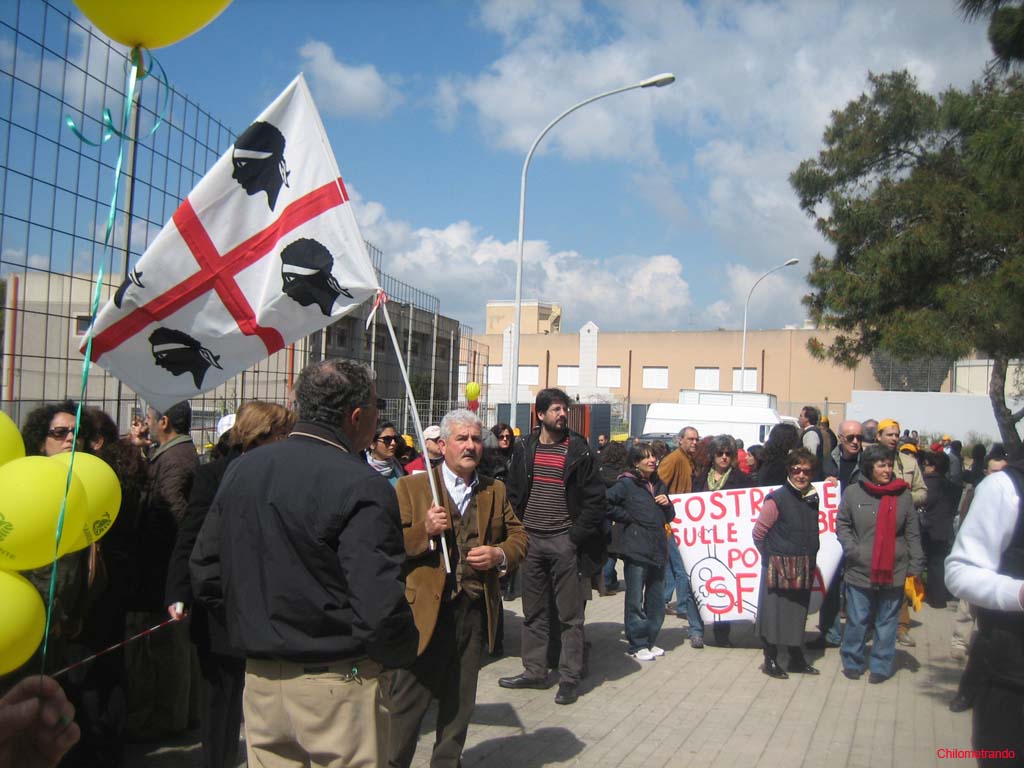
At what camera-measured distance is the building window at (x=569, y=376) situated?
6260cm

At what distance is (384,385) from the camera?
11.1 meters

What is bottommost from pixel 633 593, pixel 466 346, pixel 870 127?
pixel 633 593

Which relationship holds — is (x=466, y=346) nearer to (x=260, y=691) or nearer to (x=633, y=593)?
(x=633, y=593)

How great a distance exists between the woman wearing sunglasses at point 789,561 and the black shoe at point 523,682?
1.97 meters

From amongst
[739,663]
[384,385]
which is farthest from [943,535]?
[384,385]

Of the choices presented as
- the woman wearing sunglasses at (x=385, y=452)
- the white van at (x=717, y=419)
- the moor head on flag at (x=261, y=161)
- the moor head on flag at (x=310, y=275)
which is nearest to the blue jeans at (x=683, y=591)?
the woman wearing sunglasses at (x=385, y=452)

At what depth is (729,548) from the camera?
8.47 m

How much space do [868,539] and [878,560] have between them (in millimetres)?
173

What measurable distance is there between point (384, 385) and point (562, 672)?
553 cm

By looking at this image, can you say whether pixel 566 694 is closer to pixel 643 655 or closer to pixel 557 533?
pixel 557 533

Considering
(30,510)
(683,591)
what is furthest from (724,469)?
(30,510)

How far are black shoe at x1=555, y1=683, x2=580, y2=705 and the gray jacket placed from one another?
2465mm

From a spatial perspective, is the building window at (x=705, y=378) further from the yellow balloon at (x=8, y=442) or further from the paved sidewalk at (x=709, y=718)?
the yellow balloon at (x=8, y=442)

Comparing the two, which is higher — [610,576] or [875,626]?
[875,626]
